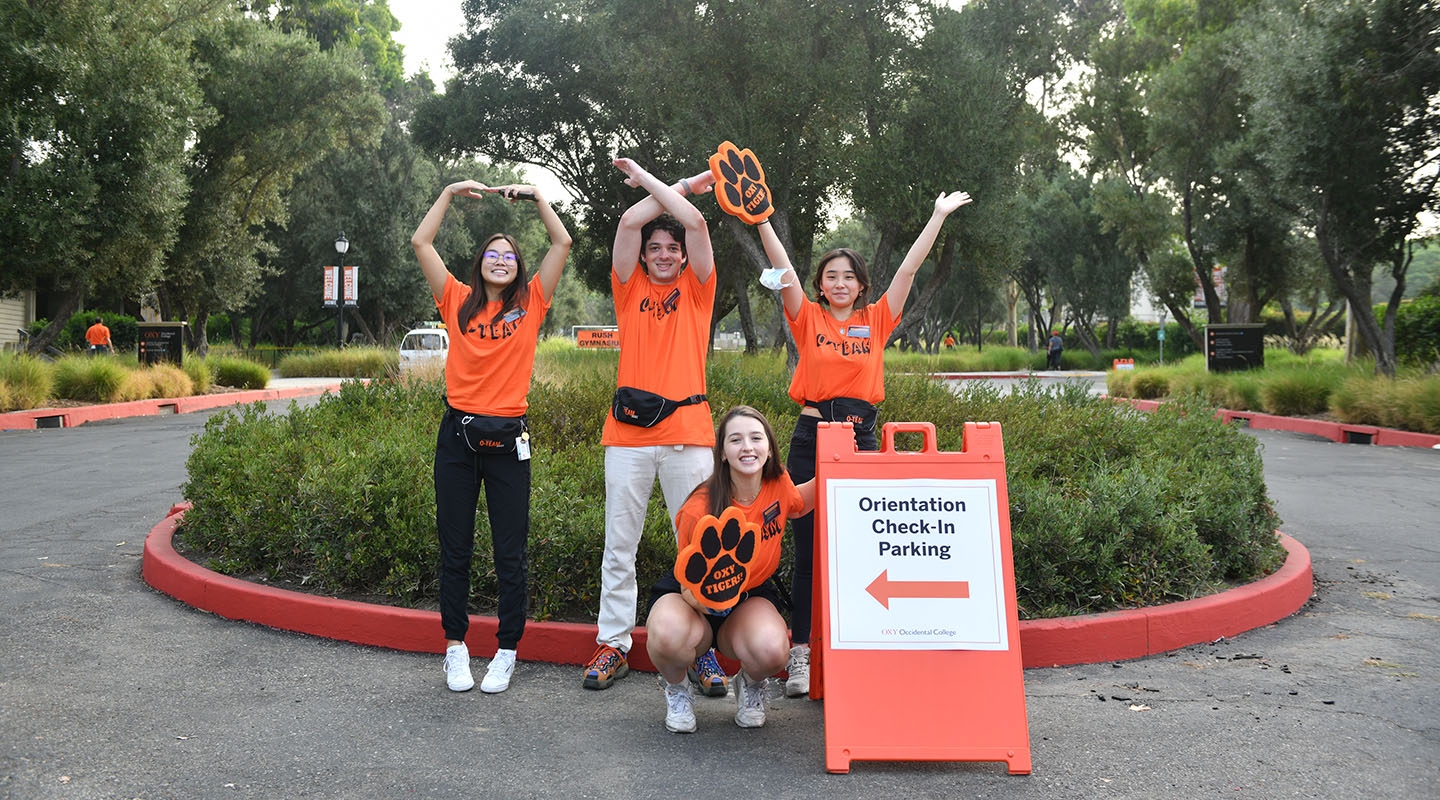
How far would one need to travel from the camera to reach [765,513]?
12.8 feet

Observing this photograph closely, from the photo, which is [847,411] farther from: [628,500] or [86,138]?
[86,138]

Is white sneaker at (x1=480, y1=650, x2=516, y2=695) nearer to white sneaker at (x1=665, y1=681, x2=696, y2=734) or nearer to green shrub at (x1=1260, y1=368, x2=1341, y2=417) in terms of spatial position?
white sneaker at (x1=665, y1=681, x2=696, y2=734)

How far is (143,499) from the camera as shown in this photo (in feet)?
29.2

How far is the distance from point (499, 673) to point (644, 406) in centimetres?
125

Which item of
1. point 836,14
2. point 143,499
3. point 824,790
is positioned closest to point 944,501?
point 824,790

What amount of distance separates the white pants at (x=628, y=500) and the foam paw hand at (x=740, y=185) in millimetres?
970

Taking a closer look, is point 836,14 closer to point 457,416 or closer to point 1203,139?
point 1203,139

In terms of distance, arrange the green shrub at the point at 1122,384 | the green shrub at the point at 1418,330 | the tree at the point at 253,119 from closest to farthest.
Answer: the green shrub at the point at 1418,330
the green shrub at the point at 1122,384
the tree at the point at 253,119

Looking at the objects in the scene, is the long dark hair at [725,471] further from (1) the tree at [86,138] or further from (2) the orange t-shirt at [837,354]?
(1) the tree at [86,138]

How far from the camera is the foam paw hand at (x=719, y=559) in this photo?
11.7 ft

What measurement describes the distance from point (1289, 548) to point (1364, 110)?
42.2ft

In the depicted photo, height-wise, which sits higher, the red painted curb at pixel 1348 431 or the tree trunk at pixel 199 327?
the tree trunk at pixel 199 327

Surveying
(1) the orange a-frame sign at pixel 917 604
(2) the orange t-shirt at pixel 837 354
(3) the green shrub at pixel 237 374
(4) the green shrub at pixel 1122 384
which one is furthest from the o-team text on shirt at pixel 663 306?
(3) the green shrub at pixel 237 374

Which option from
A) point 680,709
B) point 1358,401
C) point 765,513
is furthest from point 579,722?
point 1358,401
